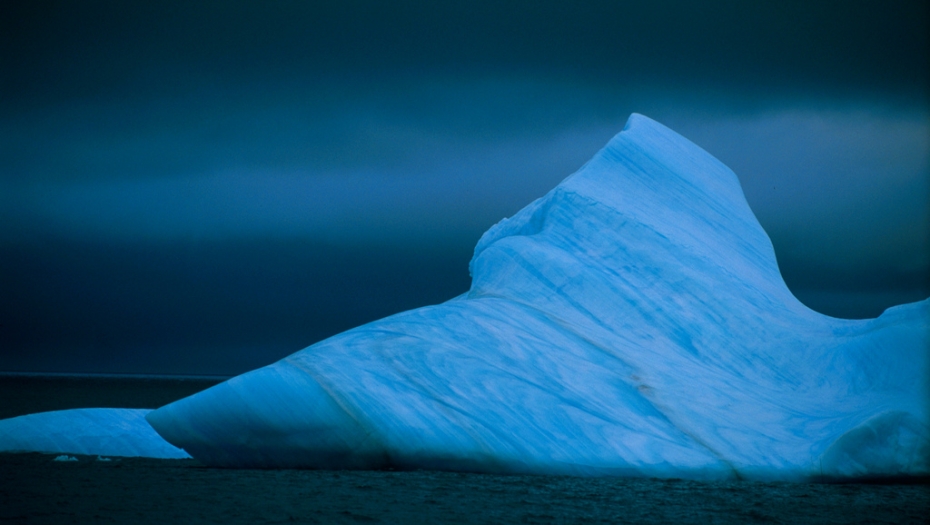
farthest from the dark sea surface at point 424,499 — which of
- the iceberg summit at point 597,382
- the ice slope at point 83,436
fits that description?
the ice slope at point 83,436

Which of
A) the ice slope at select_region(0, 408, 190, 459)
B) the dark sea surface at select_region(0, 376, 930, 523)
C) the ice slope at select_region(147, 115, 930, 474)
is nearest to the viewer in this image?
the dark sea surface at select_region(0, 376, 930, 523)

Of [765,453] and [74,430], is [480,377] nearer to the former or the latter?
[765,453]

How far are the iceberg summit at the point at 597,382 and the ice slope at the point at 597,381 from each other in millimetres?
22

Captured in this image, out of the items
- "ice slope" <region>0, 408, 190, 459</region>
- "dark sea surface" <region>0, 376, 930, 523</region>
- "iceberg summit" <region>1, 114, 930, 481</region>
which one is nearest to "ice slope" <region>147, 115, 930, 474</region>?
"iceberg summit" <region>1, 114, 930, 481</region>

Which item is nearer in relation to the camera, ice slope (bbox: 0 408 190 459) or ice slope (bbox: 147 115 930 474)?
ice slope (bbox: 147 115 930 474)

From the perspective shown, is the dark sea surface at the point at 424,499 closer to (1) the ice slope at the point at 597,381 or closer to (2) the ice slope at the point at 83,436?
(1) the ice slope at the point at 597,381

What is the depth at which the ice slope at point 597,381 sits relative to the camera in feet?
30.0

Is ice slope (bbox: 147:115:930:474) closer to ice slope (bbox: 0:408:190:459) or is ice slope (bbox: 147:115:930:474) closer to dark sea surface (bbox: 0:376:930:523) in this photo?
dark sea surface (bbox: 0:376:930:523)

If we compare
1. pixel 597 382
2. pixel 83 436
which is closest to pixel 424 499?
pixel 597 382

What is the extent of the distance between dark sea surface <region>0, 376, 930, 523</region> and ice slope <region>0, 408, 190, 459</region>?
294 cm

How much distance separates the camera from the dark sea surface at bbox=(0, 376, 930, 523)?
7.21m

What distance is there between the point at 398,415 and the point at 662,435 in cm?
279

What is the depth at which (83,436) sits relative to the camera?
512 inches

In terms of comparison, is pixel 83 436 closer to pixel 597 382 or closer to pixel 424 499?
pixel 424 499
